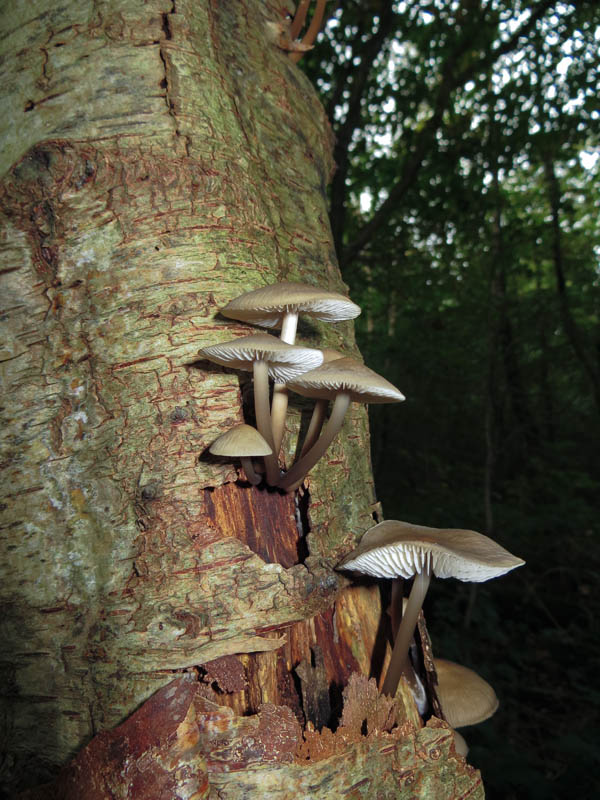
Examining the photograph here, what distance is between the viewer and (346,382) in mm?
1567

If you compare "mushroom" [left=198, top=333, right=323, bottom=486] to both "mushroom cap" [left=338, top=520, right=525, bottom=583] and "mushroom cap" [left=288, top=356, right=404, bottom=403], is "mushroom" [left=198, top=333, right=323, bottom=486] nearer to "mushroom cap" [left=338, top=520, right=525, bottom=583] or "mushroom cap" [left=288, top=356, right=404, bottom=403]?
"mushroom cap" [left=288, top=356, right=404, bottom=403]

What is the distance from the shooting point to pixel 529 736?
519 centimetres

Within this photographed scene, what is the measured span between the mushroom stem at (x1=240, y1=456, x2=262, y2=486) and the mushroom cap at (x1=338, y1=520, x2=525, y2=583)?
364 mm

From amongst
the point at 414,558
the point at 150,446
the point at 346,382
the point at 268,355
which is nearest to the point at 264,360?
the point at 268,355

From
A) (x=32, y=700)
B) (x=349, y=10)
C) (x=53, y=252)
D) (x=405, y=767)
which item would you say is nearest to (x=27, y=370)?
(x=53, y=252)

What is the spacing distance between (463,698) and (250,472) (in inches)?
52.0

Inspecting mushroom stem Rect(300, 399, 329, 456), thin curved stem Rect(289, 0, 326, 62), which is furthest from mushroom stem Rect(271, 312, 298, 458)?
thin curved stem Rect(289, 0, 326, 62)

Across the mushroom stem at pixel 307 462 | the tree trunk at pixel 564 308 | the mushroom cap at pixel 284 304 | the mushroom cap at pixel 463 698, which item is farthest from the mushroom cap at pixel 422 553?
the tree trunk at pixel 564 308

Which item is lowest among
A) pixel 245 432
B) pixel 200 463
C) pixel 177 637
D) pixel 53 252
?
pixel 177 637

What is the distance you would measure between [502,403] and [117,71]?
10.2 metres

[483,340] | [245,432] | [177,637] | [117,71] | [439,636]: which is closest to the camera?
[177,637]

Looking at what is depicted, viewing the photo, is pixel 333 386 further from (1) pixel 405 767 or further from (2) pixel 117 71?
(2) pixel 117 71

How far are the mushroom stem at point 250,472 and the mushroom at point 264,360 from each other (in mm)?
37

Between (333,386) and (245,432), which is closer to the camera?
(245,432)
